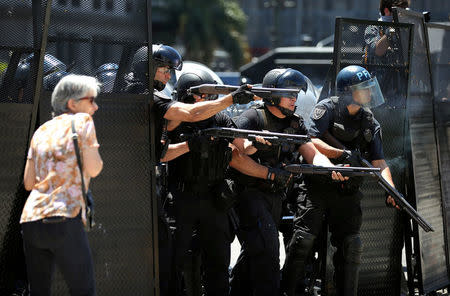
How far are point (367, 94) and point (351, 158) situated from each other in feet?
1.91

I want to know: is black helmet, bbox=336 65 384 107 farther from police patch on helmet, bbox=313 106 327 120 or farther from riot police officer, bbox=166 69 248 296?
riot police officer, bbox=166 69 248 296

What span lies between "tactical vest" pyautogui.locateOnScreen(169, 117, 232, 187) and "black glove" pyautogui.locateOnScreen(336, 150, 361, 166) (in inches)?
38.5

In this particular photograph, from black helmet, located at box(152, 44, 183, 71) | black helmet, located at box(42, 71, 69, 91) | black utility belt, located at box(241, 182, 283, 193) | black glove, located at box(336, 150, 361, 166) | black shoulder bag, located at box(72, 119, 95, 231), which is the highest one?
black helmet, located at box(152, 44, 183, 71)

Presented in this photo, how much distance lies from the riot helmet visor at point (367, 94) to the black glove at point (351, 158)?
45cm

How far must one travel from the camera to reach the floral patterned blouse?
179 inches

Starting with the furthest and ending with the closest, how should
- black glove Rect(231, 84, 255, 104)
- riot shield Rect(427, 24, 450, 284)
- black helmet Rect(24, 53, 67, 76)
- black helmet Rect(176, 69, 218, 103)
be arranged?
1. riot shield Rect(427, 24, 450, 284)
2. black helmet Rect(176, 69, 218, 103)
3. black glove Rect(231, 84, 255, 104)
4. black helmet Rect(24, 53, 67, 76)

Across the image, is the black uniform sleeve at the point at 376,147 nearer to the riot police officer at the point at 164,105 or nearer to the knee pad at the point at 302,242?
the knee pad at the point at 302,242

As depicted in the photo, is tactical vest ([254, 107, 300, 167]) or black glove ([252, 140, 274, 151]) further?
tactical vest ([254, 107, 300, 167])

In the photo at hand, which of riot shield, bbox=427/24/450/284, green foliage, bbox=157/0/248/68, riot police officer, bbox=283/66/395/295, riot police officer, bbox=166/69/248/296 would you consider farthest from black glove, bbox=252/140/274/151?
green foliage, bbox=157/0/248/68

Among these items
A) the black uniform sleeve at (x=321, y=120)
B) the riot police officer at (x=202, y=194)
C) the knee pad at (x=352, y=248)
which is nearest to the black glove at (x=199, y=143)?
the riot police officer at (x=202, y=194)

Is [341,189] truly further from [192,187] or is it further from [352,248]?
[192,187]

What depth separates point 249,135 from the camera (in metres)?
5.91

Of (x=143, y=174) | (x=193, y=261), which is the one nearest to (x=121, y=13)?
(x=143, y=174)

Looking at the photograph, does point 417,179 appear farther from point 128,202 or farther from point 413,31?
point 128,202
